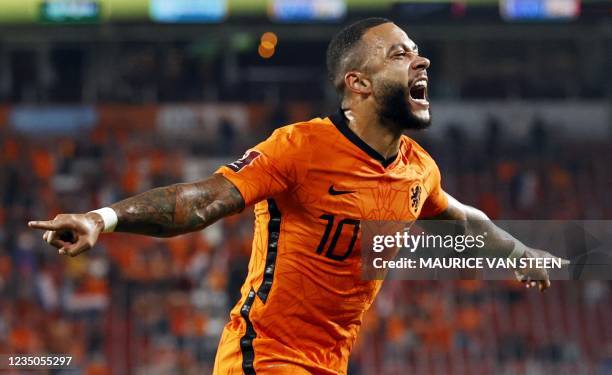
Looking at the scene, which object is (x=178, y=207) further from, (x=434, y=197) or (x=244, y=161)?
(x=434, y=197)

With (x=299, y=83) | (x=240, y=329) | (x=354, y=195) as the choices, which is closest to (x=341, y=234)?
(x=354, y=195)

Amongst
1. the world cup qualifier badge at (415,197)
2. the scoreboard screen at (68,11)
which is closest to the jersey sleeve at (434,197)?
the world cup qualifier badge at (415,197)

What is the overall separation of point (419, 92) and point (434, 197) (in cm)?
64

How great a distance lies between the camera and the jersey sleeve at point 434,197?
4945 millimetres

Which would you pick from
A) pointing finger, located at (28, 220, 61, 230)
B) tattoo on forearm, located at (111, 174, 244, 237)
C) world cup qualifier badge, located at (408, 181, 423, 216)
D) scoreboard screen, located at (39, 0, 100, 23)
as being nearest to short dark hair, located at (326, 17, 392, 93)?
world cup qualifier badge, located at (408, 181, 423, 216)

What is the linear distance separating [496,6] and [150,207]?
53.2 feet

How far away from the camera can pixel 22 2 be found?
60.3ft

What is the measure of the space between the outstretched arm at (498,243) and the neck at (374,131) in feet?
2.53

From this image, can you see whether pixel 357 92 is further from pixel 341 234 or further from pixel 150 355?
pixel 150 355

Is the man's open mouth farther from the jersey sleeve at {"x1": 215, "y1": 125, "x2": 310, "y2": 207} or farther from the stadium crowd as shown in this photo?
the stadium crowd

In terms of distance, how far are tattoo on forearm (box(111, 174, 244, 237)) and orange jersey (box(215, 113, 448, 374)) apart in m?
0.25

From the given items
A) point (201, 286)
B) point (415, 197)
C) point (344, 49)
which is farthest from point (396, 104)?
point (201, 286)

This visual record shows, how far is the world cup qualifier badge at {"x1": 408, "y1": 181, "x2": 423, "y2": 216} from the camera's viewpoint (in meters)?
4.75

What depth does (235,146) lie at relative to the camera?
19.8 meters
